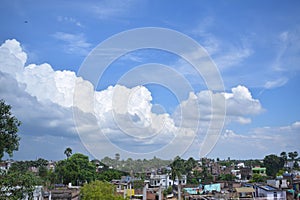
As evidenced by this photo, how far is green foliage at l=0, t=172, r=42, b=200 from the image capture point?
7564 millimetres

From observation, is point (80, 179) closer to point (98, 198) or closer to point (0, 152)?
point (98, 198)

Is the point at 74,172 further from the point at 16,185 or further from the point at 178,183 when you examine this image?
the point at 16,185

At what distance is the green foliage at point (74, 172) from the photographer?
34.6 meters

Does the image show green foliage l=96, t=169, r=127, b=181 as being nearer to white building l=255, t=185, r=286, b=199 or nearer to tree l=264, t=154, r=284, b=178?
white building l=255, t=185, r=286, b=199

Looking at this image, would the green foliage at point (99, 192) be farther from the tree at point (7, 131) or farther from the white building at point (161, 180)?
the white building at point (161, 180)

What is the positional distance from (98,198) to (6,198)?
12.1 metres

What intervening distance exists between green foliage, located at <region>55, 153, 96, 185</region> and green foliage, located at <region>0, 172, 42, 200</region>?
1060 inches

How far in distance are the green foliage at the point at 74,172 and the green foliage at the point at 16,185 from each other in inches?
1060

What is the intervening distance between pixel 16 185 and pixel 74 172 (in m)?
27.5

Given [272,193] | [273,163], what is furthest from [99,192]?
[273,163]

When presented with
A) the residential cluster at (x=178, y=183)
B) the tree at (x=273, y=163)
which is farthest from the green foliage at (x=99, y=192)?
the tree at (x=273, y=163)

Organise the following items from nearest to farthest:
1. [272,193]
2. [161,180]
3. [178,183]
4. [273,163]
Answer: [272,193]
[178,183]
[161,180]
[273,163]

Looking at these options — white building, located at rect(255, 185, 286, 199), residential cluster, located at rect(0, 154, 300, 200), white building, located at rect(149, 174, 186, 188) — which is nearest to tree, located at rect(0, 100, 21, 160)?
residential cluster, located at rect(0, 154, 300, 200)

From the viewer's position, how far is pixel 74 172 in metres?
34.7
